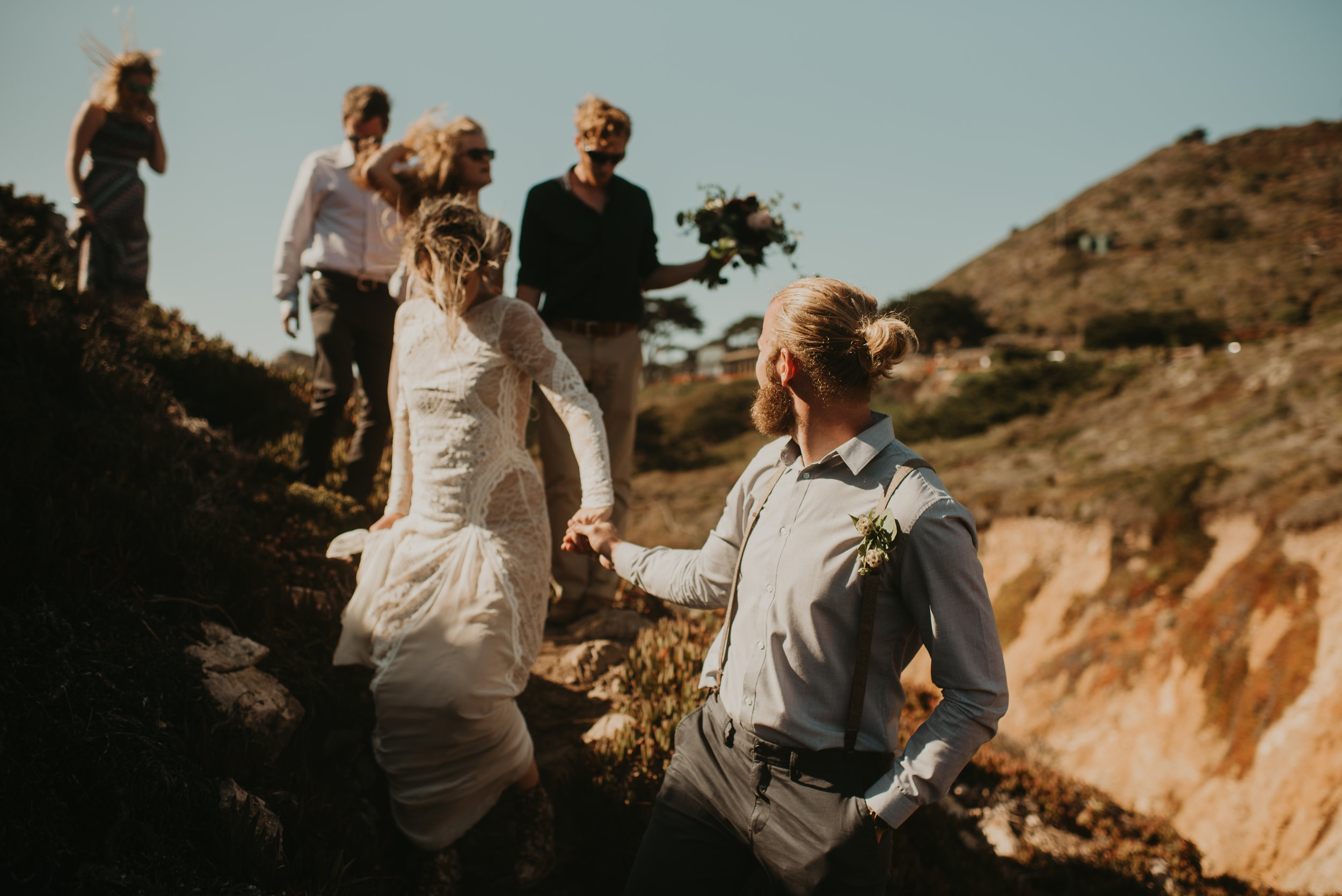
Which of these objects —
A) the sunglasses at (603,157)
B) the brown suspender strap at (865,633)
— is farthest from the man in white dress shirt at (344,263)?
the brown suspender strap at (865,633)

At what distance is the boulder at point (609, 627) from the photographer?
16.8ft

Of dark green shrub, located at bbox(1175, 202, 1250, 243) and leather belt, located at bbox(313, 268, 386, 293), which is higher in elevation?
dark green shrub, located at bbox(1175, 202, 1250, 243)

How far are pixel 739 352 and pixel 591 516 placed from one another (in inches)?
1733

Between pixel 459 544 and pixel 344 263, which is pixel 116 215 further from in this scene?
pixel 459 544

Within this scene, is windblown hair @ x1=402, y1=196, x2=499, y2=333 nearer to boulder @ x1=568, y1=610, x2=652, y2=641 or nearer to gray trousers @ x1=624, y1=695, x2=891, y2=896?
gray trousers @ x1=624, y1=695, x2=891, y2=896

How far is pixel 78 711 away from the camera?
2.48 m

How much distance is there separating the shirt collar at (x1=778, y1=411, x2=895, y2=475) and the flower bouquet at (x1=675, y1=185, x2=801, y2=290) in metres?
3.10

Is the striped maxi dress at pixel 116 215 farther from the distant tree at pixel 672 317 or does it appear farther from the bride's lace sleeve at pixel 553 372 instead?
the distant tree at pixel 672 317

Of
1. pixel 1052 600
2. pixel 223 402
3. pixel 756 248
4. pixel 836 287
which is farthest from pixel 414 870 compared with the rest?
pixel 1052 600

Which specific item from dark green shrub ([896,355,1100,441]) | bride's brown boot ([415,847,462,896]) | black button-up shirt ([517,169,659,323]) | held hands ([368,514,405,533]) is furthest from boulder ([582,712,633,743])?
dark green shrub ([896,355,1100,441])

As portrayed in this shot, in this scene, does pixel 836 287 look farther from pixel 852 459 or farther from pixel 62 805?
pixel 62 805

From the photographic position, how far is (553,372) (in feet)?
10.5

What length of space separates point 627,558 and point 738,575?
0.43 m

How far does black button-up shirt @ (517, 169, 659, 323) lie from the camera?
4832 mm
